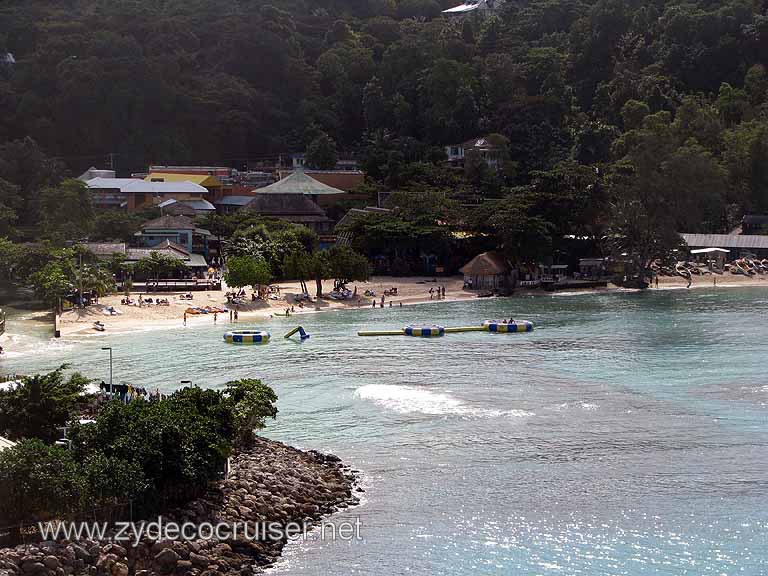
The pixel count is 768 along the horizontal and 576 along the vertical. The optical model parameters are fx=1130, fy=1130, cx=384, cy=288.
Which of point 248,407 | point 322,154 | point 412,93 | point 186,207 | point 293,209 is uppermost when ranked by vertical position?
point 412,93

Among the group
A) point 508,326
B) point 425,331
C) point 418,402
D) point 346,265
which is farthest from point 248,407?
point 346,265

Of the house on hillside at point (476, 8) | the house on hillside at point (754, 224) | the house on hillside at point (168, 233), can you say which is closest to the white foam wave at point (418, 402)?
the house on hillside at point (168, 233)

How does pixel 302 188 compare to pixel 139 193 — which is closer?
pixel 302 188

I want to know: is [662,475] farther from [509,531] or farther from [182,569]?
[182,569]

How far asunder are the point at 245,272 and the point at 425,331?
12339 mm

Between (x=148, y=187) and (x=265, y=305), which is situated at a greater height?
(x=148, y=187)

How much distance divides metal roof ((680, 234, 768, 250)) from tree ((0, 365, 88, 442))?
54.2m

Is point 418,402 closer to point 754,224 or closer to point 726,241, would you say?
point 726,241

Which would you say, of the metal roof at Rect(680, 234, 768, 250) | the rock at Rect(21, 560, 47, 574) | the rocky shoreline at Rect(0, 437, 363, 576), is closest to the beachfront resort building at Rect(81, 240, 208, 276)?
the metal roof at Rect(680, 234, 768, 250)

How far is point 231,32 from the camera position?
11044 centimetres

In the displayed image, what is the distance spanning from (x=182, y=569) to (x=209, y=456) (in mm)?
3662

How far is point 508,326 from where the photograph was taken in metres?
53.2

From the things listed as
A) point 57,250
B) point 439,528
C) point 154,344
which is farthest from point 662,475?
point 57,250

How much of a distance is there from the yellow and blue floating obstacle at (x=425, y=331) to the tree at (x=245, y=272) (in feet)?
36.1
